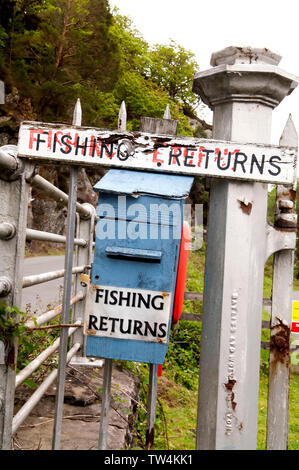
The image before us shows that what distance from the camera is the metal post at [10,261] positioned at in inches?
65.8

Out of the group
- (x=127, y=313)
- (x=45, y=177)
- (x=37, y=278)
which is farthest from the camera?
(x=45, y=177)

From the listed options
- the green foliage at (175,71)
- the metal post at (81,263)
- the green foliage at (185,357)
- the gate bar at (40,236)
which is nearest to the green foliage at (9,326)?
the gate bar at (40,236)

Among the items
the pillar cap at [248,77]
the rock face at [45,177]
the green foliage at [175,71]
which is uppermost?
the green foliage at [175,71]

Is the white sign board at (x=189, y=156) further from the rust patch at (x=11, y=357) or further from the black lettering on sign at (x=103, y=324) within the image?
the rust patch at (x=11, y=357)

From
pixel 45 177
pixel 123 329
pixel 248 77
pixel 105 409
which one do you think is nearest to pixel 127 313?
pixel 123 329

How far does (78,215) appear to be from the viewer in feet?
10.9

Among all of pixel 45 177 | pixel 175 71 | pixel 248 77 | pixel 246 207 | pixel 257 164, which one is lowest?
pixel 246 207

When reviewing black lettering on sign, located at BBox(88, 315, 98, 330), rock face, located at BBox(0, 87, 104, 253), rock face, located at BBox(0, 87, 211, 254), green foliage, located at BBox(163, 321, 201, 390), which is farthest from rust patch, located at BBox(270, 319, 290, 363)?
rock face, located at BBox(0, 87, 104, 253)

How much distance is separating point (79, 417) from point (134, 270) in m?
1.41

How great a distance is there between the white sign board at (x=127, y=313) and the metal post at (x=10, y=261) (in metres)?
0.39

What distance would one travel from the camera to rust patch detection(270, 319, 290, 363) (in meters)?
1.68

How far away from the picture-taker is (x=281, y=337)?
169 cm

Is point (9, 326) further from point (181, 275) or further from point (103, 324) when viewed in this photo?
point (181, 275)

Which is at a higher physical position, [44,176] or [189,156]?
[44,176]
